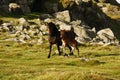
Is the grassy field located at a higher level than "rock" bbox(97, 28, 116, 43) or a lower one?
higher

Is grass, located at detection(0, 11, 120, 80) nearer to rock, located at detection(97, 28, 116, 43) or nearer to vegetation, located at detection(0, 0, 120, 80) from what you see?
vegetation, located at detection(0, 0, 120, 80)

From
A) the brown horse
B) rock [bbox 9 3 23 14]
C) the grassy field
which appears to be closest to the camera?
the grassy field

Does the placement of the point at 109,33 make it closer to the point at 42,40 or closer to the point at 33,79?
the point at 42,40

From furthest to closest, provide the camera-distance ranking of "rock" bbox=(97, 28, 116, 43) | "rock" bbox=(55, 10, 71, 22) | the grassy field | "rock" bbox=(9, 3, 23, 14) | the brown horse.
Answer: "rock" bbox=(55, 10, 71, 22)
"rock" bbox=(9, 3, 23, 14)
"rock" bbox=(97, 28, 116, 43)
the brown horse
the grassy field

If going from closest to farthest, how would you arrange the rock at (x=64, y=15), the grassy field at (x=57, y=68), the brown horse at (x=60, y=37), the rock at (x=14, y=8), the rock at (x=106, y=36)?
the grassy field at (x=57, y=68)
the brown horse at (x=60, y=37)
the rock at (x=106, y=36)
the rock at (x=14, y=8)
the rock at (x=64, y=15)

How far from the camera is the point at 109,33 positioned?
9381 cm

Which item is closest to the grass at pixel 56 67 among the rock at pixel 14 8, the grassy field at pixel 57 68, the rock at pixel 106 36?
the grassy field at pixel 57 68

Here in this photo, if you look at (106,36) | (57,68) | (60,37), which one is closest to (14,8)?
(106,36)

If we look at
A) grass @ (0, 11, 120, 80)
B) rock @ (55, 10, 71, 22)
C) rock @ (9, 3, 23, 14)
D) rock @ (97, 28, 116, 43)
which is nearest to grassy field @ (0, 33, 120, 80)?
grass @ (0, 11, 120, 80)

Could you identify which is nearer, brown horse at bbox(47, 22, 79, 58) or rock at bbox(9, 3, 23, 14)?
brown horse at bbox(47, 22, 79, 58)

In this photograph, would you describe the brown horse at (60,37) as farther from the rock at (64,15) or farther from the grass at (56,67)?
the rock at (64,15)

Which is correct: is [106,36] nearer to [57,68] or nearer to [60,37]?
[60,37]

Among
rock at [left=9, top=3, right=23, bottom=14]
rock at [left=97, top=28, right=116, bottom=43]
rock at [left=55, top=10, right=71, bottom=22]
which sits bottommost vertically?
rock at [left=97, top=28, right=116, bottom=43]

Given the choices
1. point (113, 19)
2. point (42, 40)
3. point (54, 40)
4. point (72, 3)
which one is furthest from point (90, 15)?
point (54, 40)
